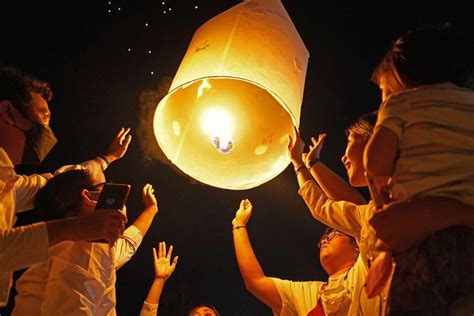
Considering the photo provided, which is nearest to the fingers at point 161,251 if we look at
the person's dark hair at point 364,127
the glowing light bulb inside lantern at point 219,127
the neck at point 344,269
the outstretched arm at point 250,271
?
the outstretched arm at point 250,271

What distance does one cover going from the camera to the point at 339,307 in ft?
8.39

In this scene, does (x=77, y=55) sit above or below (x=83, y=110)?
above

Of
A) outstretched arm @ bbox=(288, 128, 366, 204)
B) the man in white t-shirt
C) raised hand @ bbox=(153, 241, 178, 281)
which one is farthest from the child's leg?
raised hand @ bbox=(153, 241, 178, 281)

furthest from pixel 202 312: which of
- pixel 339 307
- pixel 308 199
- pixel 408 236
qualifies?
pixel 408 236

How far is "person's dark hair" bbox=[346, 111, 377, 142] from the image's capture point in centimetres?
233

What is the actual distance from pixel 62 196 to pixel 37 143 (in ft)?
1.19

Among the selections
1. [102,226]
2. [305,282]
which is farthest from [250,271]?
[102,226]

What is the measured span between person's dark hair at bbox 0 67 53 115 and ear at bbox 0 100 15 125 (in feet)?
0.08

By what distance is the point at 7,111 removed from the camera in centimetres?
244

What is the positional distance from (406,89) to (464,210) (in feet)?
1.63

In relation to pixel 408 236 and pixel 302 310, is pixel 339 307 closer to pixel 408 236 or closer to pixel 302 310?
pixel 302 310

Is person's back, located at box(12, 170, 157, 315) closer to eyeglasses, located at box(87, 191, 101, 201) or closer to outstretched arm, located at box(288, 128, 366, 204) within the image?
eyeglasses, located at box(87, 191, 101, 201)

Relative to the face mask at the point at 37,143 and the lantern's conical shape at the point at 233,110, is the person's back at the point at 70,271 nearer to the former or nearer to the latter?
the face mask at the point at 37,143

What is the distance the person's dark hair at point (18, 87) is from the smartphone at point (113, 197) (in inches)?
25.1
